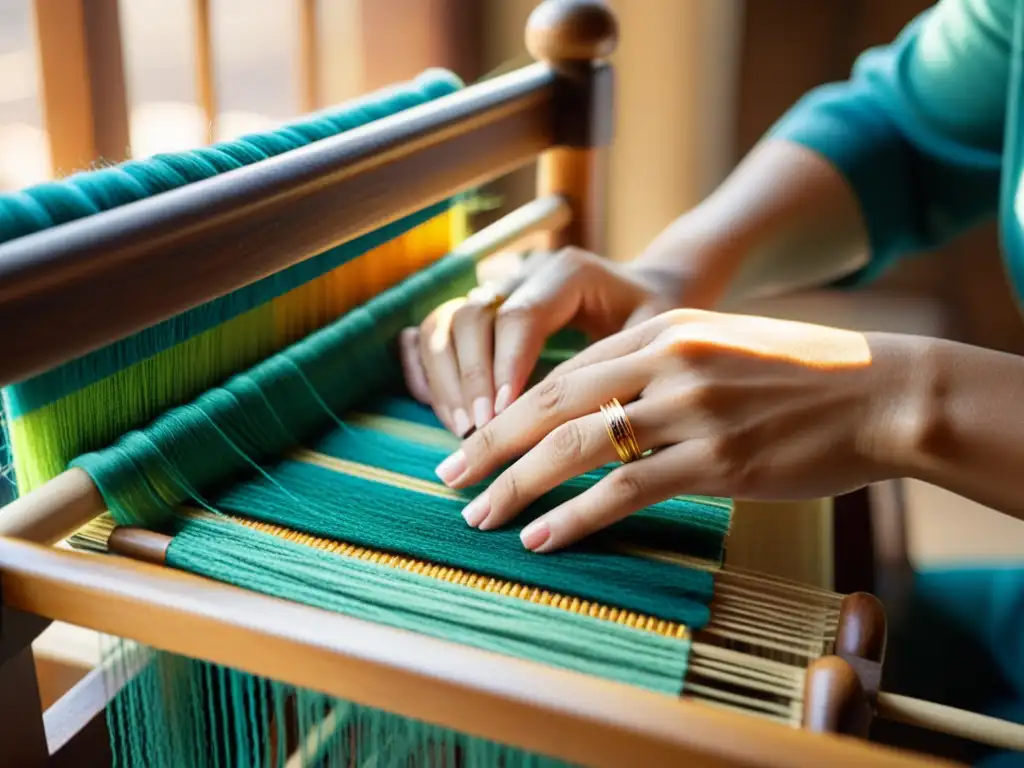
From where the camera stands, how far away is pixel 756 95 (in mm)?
2330

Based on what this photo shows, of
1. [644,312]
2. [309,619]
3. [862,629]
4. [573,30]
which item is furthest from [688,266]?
[309,619]

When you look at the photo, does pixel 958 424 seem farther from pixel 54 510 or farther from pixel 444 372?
pixel 54 510

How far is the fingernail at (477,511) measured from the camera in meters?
0.60

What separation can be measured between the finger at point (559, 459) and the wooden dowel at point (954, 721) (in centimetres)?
19

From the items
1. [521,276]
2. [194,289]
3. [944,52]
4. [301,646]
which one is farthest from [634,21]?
[301,646]

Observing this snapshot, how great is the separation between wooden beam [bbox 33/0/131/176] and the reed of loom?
1.67 feet

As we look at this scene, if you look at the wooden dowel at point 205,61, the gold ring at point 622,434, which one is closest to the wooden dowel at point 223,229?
the gold ring at point 622,434

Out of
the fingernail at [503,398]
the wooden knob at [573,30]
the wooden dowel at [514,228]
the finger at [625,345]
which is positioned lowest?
the fingernail at [503,398]

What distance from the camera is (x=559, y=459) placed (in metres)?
0.59

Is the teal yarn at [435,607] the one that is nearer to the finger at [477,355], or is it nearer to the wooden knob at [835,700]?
the wooden knob at [835,700]

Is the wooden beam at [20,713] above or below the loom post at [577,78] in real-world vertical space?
below

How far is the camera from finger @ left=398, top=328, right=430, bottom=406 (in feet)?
2.61

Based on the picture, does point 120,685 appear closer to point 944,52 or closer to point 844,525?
point 844,525

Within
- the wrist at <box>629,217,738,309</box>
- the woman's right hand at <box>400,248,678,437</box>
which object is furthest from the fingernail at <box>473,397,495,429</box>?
the wrist at <box>629,217,738,309</box>
